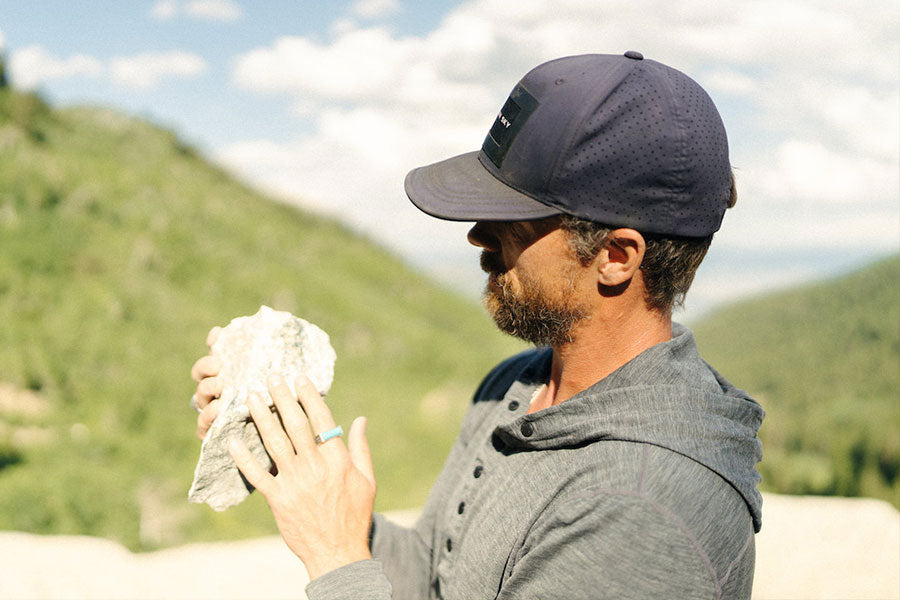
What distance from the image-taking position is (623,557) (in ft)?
5.78

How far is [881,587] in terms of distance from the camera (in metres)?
3.96

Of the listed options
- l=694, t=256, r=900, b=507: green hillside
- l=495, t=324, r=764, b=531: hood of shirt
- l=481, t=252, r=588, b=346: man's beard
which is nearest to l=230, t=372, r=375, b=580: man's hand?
l=495, t=324, r=764, b=531: hood of shirt

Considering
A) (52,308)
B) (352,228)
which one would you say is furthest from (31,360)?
(352,228)

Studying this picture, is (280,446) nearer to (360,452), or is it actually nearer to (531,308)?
(360,452)

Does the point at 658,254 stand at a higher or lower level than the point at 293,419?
higher

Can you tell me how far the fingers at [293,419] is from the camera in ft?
7.00

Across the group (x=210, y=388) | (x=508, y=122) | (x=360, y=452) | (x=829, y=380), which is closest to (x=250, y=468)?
(x=360, y=452)

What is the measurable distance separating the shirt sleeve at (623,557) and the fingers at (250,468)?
85 cm

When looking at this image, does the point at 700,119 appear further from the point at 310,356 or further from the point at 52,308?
the point at 52,308

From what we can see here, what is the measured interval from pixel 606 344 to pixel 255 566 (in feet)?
10.5

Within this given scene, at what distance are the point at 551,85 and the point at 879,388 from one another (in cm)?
774

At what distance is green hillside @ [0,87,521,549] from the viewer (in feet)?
17.4

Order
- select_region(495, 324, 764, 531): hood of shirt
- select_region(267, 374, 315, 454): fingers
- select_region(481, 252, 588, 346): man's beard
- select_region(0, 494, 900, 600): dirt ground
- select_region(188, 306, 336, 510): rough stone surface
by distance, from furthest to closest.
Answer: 1. select_region(0, 494, 900, 600): dirt ground
2. select_region(188, 306, 336, 510): rough stone surface
3. select_region(481, 252, 588, 346): man's beard
4. select_region(267, 374, 315, 454): fingers
5. select_region(495, 324, 764, 531): hood of shirt

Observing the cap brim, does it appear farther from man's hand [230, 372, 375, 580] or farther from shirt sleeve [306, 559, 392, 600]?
shirt sleeve [306, 559, 392, 600]
